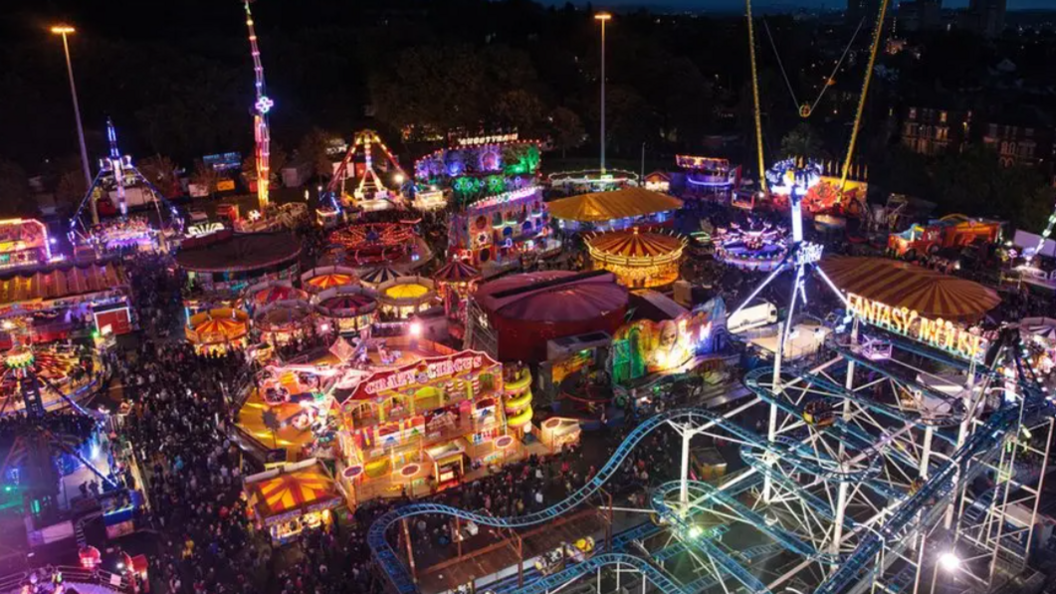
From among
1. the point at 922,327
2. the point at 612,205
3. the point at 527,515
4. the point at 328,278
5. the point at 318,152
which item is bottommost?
the point at 527,515

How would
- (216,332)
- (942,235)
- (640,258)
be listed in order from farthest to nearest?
(942,235), (640,258), (216,332)

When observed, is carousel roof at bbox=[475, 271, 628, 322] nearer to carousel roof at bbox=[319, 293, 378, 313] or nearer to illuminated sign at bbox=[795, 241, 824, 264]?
carousel roof at bbox=[319, 293, 378, 313]

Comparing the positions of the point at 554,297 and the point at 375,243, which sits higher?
the point at 375,243

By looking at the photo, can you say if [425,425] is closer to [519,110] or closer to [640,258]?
[640,258]

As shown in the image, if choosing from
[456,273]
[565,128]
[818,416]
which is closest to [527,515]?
[818,416]

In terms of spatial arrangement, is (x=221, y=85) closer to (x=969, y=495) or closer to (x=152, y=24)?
(x=152, y=24)

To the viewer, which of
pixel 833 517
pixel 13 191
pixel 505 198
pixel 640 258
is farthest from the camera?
pixel 13 191

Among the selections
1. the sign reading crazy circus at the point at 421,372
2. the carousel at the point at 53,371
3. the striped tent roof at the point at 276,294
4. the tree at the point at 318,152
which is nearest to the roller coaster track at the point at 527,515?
the sign reading crazy circus at the point at 421,372

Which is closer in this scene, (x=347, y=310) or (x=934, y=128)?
(x=347, y=310)
